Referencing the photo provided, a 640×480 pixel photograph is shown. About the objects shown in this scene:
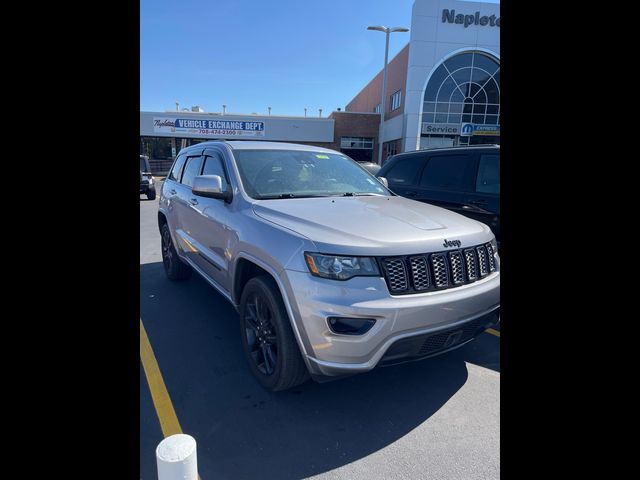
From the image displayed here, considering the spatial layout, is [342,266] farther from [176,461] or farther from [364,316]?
[176,461]

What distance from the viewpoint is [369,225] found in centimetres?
249

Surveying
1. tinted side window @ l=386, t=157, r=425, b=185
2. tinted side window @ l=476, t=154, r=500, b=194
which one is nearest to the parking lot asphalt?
tinted side window @ l=476, t=154, r=500, b=194

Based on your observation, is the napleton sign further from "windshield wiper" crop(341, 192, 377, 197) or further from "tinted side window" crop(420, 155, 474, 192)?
"windshield wiper" crop(341, 192, 377, 197)

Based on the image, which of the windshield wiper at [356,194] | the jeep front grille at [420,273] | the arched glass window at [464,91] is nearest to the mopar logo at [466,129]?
the arched glass window at [464,91]

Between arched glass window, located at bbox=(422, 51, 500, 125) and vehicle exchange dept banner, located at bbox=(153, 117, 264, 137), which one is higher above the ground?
arched glass window, located at bbox=(422, 51, 500, 125)

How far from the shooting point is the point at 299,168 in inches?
143

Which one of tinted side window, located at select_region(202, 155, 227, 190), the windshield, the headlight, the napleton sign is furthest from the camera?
the napleton sign

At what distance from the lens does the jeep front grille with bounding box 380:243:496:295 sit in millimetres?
2217

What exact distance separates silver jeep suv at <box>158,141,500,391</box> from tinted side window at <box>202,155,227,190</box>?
0.35ft
